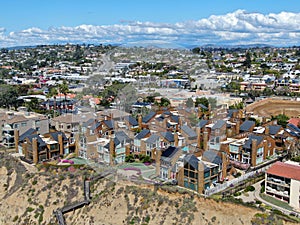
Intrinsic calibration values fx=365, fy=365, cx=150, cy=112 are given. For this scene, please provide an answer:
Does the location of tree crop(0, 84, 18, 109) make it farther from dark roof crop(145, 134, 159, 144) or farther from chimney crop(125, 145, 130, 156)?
dark roof crop(145, 134, 159, 144)

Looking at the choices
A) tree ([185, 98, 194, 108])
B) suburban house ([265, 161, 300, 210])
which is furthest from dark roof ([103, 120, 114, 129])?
suburban house ([265, 161, 300, 210])

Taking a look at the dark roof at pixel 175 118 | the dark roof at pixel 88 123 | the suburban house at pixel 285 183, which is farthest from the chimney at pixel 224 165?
the dark roof at pixel 88 123

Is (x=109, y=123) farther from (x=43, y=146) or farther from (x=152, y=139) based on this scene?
(x=43, y=146)

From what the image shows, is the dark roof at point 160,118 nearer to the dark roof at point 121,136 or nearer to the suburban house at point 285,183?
the dark roof at point 121,136

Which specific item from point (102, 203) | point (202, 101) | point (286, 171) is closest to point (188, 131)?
point (286, 171)

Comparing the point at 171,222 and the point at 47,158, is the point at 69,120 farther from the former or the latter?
the point at 171,222

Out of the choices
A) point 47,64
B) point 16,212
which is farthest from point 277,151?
point 47,64
